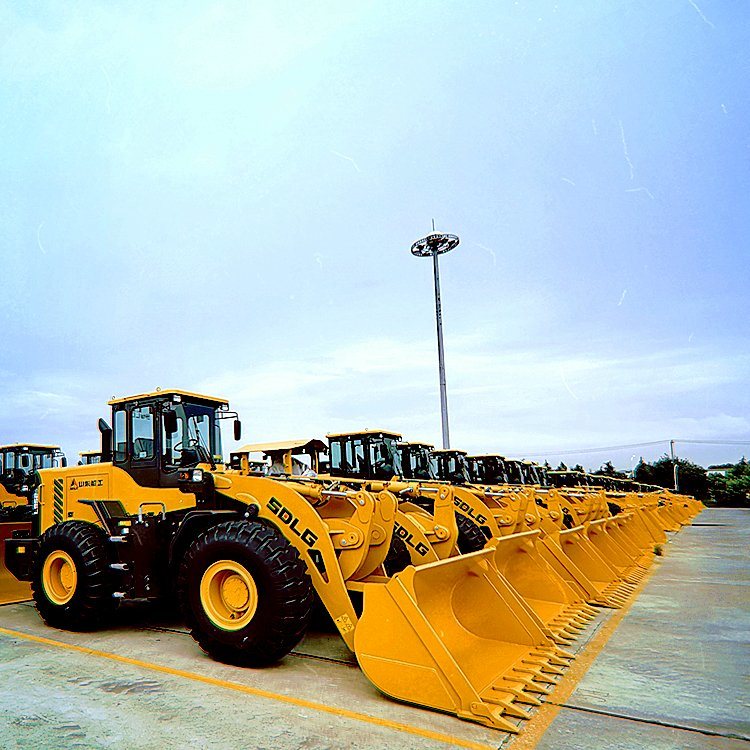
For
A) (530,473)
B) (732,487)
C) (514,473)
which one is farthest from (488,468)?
(732,487)

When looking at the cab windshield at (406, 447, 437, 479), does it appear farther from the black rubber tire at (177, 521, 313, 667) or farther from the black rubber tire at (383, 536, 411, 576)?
the black rubber tire at (177, 521, 313, 667)

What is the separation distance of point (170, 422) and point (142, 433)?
1.60 feet

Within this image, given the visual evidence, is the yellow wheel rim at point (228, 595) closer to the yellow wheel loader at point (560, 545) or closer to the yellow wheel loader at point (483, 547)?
the yellow wheel loader at point (483, 547)

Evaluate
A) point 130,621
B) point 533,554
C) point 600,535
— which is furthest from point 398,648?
point 600,535

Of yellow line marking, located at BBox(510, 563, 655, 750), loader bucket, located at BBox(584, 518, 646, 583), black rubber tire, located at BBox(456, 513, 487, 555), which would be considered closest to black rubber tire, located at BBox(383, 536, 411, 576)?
black rubber tire, located at BBox(456, 513, 487, 555)

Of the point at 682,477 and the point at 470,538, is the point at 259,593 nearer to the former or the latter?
the point at 470,538

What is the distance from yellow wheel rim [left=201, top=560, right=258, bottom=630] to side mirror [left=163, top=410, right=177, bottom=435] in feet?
6.64

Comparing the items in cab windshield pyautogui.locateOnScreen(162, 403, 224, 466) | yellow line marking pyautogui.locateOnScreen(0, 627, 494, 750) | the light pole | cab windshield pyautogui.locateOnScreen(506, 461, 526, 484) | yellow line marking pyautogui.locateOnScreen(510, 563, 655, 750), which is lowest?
yellow line marking pyautogui.locateOnScreen(510, 563, 655, 750)

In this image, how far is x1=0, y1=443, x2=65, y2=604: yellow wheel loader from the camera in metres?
9.31

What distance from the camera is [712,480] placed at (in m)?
52.0

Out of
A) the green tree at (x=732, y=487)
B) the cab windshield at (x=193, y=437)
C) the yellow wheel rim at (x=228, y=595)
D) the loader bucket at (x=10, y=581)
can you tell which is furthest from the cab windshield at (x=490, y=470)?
the green tree at (x=732, y=487)

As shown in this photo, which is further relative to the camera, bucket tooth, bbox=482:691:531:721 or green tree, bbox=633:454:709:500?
green tree, bbox=633:454:709:500

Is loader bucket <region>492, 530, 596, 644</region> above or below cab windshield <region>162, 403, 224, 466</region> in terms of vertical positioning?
below

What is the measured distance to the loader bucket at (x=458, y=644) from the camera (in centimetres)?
426
